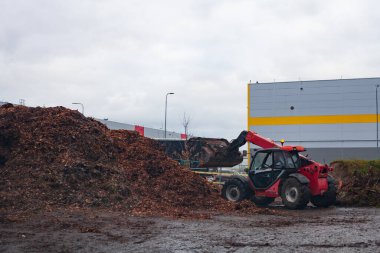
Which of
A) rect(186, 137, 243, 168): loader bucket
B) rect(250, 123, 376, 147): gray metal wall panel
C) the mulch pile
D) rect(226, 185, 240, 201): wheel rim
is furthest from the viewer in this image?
rect(250, 123, 376, 147): gray metal wall panel

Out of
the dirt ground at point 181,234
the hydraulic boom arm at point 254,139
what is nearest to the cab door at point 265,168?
the hydraulic boom arm at point 254,139

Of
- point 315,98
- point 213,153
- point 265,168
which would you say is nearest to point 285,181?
point 265,168

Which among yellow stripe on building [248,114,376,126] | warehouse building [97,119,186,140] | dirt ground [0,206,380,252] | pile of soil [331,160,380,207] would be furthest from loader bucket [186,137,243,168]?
yellow stripe on building [248,114,376,126]

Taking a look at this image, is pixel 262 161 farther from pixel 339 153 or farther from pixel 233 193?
pixel 339 153

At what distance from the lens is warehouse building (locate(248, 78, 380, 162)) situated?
49906 millimetres

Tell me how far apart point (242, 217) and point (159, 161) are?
447 centimetres

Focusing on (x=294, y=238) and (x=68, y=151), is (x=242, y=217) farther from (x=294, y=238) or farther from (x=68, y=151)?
(x=68, y=151)

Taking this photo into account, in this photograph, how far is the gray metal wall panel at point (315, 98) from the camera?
165ft

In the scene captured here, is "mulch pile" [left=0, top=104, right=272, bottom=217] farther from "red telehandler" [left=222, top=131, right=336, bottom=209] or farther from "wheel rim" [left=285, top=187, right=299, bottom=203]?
"wheel rim" [left=285, top=187, right=299, bottom=203]

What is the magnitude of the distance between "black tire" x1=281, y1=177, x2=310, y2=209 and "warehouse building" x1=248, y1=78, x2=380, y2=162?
3276cm

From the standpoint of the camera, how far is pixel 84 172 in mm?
14859

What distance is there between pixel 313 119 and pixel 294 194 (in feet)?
120

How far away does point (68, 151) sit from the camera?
50.7 feet

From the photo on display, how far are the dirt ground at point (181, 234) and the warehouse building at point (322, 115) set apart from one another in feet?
123
